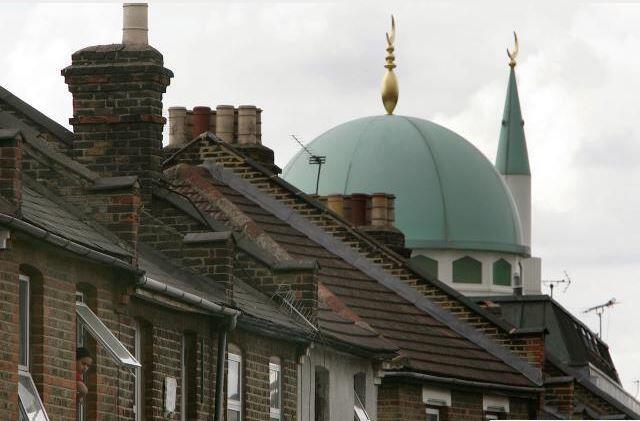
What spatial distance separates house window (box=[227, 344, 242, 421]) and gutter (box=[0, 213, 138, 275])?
5.40 m

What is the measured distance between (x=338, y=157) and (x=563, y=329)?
51.9 feet

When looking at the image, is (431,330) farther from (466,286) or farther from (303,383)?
(466,286)

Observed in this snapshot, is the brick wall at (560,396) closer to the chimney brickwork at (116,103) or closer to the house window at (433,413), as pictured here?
the house window at (433,413)

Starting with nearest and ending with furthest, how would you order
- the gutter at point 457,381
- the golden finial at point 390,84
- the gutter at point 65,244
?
the gutter at point 65,244 < the gutter at point 457,381 < the golden finial at point 390,84

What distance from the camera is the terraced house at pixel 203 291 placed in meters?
29.5

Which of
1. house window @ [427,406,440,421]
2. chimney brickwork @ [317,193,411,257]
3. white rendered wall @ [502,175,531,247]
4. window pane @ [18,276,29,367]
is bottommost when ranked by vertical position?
window pane @ [18,276,29,367]

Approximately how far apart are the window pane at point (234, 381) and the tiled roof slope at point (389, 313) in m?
9.46

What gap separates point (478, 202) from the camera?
88375 mm

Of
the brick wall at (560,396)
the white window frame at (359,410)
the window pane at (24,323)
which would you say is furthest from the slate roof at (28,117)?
the brick wall at (560,396)

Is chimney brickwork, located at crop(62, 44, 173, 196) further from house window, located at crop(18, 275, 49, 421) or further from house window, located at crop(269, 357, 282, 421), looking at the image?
house window, located at crop(18, 275, 49, 421)

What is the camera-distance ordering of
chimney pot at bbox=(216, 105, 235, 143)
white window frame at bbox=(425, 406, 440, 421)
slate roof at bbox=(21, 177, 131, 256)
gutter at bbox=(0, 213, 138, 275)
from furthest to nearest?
1. chimney pot at bbox=(216, 105, 235, 143)
2. white window frame at bbox=(425, 406, 440, 421)
3. slate roof at bbox=(21, 177, 131, 256)
4. gutter at bbox=(0, 213, 138, 275)

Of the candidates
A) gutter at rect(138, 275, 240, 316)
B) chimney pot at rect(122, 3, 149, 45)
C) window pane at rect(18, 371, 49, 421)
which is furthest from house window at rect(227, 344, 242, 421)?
window pane at rect(18, 371, 49, 421)

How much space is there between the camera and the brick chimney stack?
119ft

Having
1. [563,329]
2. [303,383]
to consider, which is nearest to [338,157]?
[563,329]
